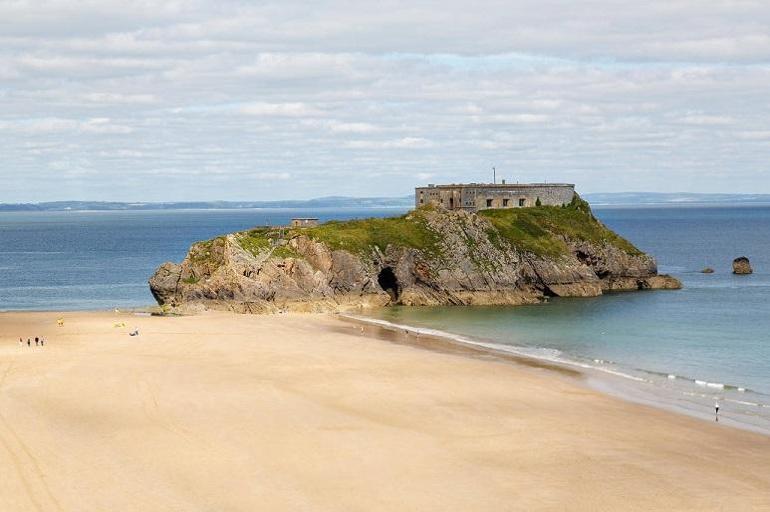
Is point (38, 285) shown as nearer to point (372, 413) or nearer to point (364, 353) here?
point (364, 353)

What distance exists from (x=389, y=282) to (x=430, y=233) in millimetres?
8541

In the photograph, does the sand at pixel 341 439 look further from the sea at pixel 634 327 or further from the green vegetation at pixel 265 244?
the green vegetation at pixel 265 244

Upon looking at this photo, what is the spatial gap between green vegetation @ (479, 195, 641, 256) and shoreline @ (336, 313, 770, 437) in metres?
29.8

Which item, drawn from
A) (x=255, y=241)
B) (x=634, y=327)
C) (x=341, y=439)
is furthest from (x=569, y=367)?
(x=255, y=241)

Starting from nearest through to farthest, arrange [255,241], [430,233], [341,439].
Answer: [341,439] → [255,241] → [430,233]

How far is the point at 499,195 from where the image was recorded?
133375 millimetres

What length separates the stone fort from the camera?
435ft

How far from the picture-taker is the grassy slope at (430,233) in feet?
325

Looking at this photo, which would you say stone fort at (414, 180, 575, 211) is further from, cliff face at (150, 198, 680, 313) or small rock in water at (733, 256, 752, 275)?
small rock in water at (733, 256, 752, 275)

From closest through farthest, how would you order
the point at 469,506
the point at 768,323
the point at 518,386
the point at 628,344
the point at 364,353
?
the point at 469,506
the point at 518,386
the point at 364,353
the point at 628,344
the point at 768,323

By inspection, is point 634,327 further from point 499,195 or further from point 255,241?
point 499,195

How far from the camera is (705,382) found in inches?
2213

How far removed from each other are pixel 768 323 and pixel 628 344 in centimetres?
1733

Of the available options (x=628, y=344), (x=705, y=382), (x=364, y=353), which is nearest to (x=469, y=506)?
(x=705, y=382)
